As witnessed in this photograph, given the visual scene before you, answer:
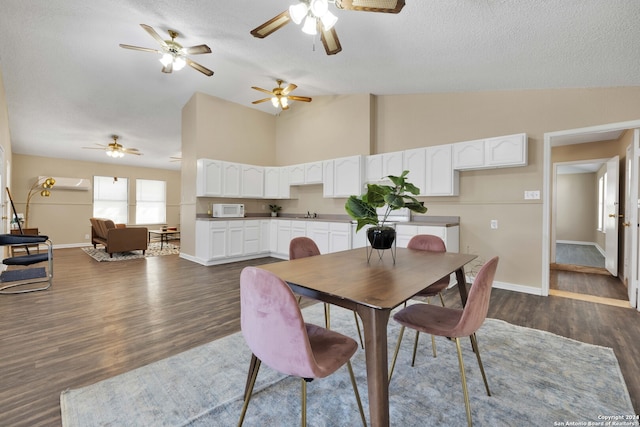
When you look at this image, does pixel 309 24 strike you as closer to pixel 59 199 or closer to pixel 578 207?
pixel 59 199

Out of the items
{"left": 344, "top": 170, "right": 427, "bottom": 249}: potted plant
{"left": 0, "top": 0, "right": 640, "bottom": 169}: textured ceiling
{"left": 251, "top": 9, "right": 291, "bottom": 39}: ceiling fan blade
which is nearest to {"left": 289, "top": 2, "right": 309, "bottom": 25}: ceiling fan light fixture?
{"left": 251, "top": 9, "right": 291, "bottom": 39}: ceiling fan blade

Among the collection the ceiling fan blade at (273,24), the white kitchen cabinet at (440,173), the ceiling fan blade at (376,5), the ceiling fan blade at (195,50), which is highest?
the ceiling fan blade at (195,50)

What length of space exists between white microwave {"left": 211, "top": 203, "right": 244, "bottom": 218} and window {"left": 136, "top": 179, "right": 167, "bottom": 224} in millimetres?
5534

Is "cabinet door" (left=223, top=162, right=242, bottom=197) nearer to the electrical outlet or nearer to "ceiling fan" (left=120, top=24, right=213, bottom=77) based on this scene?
"ceiling fan" (left=120, top=24, right=213, bottom=77)

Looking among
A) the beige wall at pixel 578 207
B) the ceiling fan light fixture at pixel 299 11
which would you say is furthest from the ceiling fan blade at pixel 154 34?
the beige wall at pixel 578 207

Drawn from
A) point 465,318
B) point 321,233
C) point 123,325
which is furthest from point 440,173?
point 123,325

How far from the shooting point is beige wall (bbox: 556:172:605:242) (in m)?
8.08

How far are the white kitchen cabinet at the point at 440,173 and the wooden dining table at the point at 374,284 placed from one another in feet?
6.81

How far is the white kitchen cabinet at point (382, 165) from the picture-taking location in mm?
4625

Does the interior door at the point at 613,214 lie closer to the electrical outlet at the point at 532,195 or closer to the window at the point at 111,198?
the electrical outlet at the point at 532,195

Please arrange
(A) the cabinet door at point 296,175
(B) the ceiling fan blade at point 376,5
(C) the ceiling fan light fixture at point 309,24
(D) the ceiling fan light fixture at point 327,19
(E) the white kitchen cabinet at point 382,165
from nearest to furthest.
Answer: (B) the ceiling fan blade at point 376,5 → (D) the ceiling fan light fixture at point 327,19 → (C) the ceiling fan light fixture at point 309,24 → (E) the white kitchen cabinet at point 382,165 → (A) the cabinet door at point 296,175

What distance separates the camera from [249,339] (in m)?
1.25

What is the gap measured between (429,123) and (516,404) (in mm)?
3922

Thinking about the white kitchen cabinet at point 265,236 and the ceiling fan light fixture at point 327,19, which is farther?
the white kitchen cabinet at point 265,236
